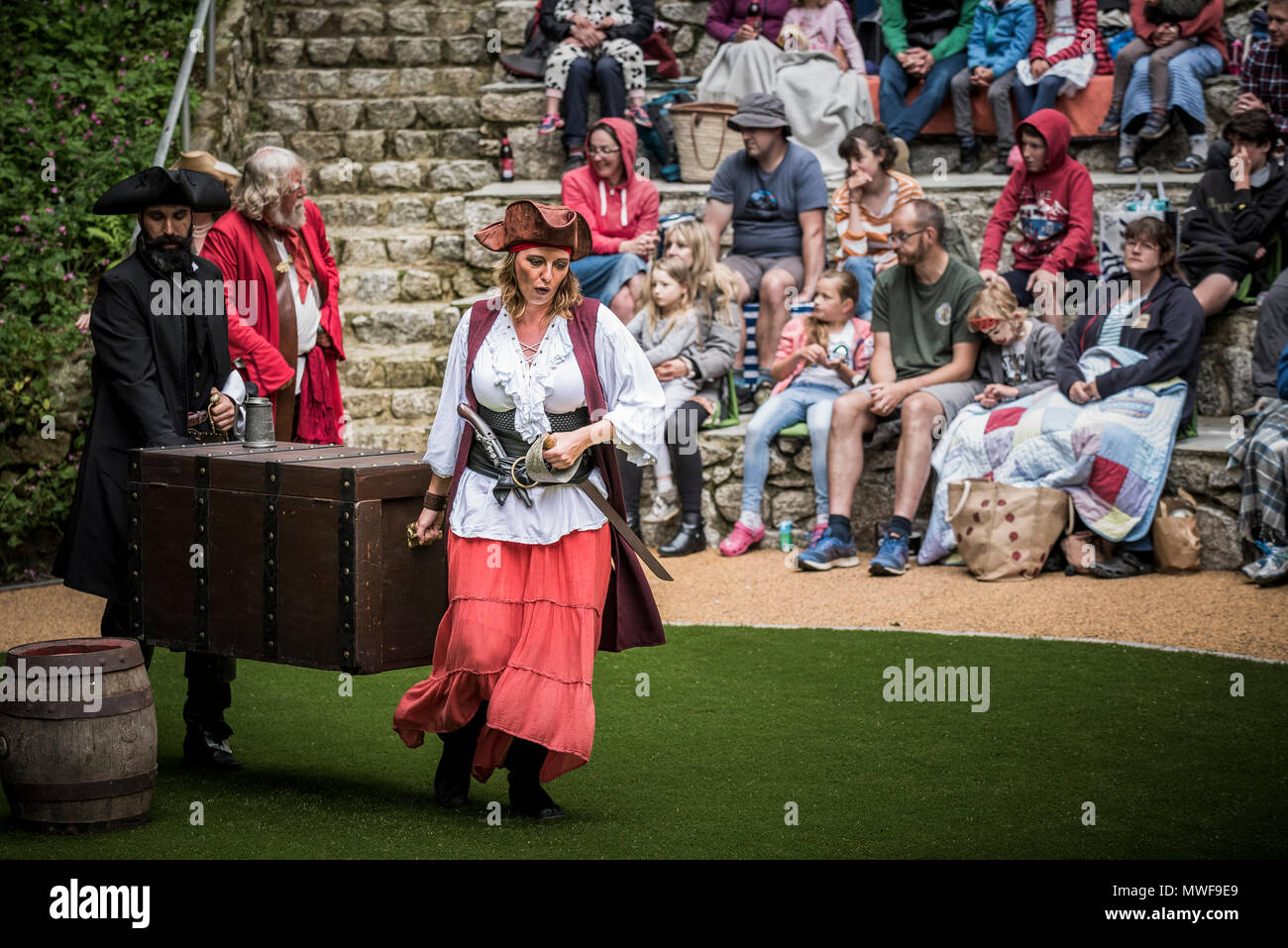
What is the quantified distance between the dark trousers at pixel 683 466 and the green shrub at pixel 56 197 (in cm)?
295

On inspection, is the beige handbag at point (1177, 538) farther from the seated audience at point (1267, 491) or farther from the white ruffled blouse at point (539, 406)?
the white ruffled blouse at point (539, 406)

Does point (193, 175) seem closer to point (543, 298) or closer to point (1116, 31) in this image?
point (543, 298)

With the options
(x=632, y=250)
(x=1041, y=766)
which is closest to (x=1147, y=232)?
(x=632, y=250)

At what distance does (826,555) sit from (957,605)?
0.97 m

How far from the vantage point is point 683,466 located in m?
8.79

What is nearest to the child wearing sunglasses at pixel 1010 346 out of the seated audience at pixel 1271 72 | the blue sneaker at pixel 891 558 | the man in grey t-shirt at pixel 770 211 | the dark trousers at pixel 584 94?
the blue sneaker at pixel 891 558

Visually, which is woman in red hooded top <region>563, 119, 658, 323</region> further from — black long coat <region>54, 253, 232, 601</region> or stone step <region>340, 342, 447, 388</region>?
black long coat <region>54, 253, 232, 601</region>

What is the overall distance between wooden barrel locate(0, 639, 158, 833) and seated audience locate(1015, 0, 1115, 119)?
323 inches

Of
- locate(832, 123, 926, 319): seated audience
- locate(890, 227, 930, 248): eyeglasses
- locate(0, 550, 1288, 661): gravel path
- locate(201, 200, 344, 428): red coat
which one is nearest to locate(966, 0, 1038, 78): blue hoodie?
locate(832, 123, 926, 319): seated audience

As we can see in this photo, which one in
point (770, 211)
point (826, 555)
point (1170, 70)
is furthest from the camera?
point (1170, 70)

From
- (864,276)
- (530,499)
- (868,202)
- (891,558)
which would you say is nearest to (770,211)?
(868,202)

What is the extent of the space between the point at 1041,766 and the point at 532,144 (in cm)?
775

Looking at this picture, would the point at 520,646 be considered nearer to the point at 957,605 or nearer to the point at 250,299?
the point at 250,299

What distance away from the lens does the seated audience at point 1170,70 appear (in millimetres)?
10539
